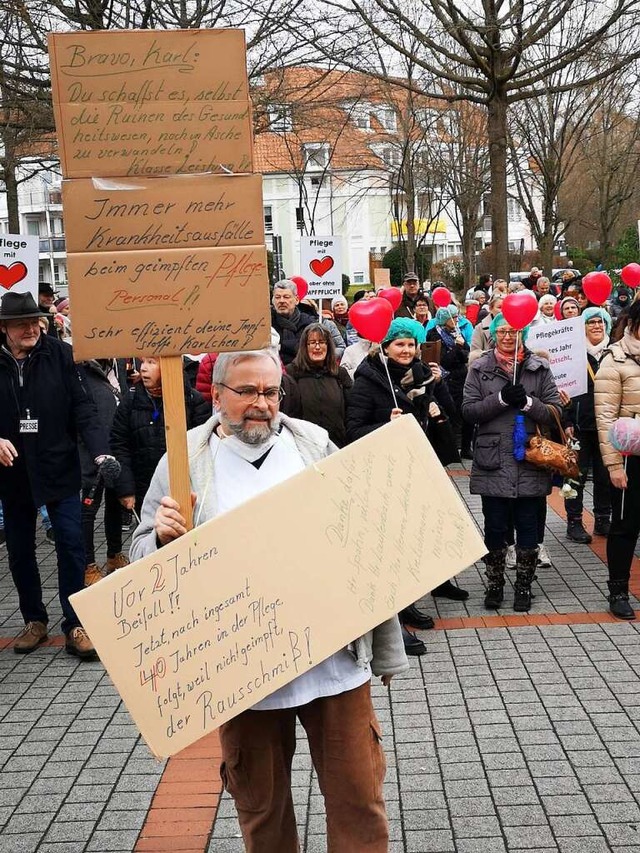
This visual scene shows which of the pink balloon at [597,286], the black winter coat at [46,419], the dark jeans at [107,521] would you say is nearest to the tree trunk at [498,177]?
the pink balloon at [597,286]

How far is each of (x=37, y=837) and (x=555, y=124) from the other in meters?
28.3

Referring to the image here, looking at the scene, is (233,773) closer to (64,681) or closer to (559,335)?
(64,681)

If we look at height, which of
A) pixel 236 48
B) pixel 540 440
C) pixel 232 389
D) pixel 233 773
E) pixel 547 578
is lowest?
pixel 547 578

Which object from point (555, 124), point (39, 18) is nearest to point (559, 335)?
point (39, 18)

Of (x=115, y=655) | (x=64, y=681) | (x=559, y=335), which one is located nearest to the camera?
(x=115, y=655)

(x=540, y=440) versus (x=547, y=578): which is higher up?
(x=540, y=440)

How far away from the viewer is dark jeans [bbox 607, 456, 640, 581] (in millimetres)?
6148

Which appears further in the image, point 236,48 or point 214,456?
point 214,456

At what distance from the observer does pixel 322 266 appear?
12.3 metres

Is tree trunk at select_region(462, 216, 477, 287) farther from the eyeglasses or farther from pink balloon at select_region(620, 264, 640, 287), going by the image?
the eyeglasses

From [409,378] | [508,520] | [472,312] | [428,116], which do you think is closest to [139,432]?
[409,378]

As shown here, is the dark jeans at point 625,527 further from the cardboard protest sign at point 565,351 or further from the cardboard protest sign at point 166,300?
the cardboard protest sign at point 166,300

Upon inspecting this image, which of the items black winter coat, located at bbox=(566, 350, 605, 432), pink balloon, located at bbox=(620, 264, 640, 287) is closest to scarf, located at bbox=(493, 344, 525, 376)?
black winter coat, located at bbox=(566, 350, 605, 432)

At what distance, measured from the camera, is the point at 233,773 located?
9.99 feet
